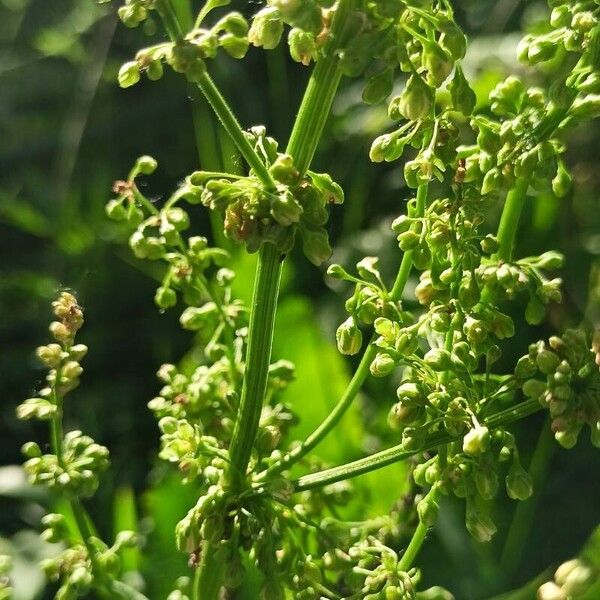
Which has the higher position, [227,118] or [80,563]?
[227,118]

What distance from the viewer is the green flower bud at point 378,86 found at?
2.59 feet

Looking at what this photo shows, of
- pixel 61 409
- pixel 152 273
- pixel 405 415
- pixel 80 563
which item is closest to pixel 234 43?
pixel 405 415

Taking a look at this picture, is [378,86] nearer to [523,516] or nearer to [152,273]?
[523,516]

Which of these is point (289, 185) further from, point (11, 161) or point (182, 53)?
point (11, 161)

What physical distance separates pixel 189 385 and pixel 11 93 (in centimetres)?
185

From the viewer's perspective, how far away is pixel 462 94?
82 centimetres

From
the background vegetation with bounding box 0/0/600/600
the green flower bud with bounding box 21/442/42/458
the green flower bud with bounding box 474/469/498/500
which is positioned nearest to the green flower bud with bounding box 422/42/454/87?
the green flower bud with bounding box 474/469/498/500

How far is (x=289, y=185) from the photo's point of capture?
84 centimetres

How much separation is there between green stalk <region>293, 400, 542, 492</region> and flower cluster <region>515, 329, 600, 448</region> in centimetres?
3

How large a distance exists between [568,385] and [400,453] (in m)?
0.17

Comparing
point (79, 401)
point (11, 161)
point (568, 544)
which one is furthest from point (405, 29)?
point (11, 161)

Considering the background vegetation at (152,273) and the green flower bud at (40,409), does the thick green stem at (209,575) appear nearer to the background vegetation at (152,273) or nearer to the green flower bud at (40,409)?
the green flower bud at (40,409)

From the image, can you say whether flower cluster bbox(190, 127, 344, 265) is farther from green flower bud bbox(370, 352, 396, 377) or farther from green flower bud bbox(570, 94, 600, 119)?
green flower bud bbox(570, 94, 600, 119)

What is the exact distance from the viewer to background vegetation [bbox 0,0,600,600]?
167 centimetres
